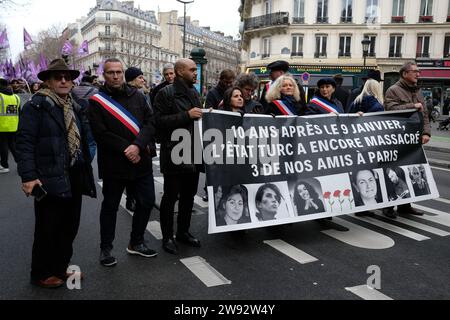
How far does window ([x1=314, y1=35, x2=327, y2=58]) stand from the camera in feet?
130

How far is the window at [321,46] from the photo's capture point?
130 feet

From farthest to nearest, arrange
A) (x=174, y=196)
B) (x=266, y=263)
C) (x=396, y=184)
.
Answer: (x=396, y=184)
(x=174, y=196)
(x=266, y=263)

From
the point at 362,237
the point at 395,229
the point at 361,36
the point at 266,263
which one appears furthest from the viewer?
the point at 361,36

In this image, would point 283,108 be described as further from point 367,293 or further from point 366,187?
point 367,293

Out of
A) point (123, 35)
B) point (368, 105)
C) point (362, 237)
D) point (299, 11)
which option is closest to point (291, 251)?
point (362, 237)

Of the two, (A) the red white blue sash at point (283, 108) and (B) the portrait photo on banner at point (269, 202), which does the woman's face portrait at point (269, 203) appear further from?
(A) the red white blue sash at point (283, 108)

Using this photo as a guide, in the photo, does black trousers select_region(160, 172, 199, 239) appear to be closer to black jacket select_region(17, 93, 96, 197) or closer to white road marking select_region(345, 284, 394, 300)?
black jacket select_region(17, 93, 96, 197)

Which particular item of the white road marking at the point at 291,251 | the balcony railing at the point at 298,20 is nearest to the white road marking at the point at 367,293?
the white road marking at the point at 291,251

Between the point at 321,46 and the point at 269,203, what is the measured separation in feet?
124

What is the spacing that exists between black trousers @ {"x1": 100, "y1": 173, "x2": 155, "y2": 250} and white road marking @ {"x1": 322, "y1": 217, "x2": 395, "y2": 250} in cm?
224

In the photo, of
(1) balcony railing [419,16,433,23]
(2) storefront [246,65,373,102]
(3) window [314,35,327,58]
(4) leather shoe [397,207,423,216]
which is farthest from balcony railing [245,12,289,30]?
(4) leather shoe [397,207,423,216]

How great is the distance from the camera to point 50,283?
3.54 metres

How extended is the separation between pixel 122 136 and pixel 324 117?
250cm
